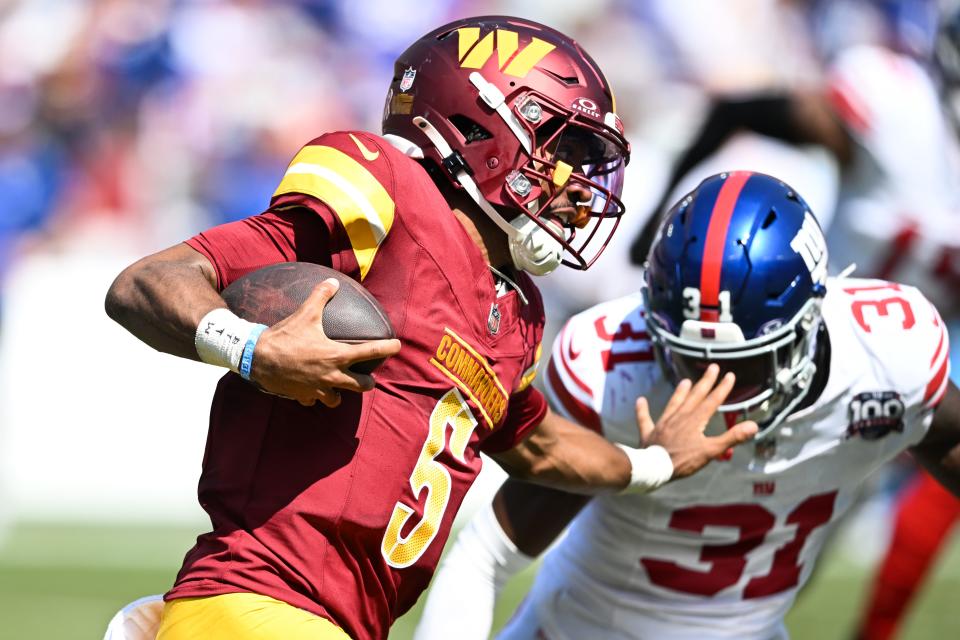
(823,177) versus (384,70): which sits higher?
(384,70)

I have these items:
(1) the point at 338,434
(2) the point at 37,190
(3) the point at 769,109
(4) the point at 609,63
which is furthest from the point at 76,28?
(1) the point at 338,434

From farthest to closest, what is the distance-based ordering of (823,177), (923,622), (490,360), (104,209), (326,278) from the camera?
(104,209), (823,177), (923,622), (490,360), (326,278)

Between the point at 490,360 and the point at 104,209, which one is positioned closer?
the point at 490,360

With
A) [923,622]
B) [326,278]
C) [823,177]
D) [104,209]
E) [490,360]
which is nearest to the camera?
[326,278]

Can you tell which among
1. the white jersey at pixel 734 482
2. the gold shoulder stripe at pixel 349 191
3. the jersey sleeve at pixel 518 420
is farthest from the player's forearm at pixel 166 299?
the white jersey at pixel 734 482

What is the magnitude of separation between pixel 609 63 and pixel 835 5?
122 centimetres

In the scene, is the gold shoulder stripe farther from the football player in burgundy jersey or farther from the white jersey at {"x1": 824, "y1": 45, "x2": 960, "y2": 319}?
the white jersey at {"x1": 824, "y1": 45, "x2": 960, "y2": 319}

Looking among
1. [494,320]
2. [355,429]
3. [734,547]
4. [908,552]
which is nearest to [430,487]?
[355,429]

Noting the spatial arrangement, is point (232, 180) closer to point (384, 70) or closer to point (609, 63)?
point (384, 70)

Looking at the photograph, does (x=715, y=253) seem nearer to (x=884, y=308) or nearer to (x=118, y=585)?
(x=884, y=308)

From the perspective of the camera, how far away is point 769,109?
6.89 metres

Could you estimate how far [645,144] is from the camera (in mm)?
6961

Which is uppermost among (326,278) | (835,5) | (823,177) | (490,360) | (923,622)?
(326,278)

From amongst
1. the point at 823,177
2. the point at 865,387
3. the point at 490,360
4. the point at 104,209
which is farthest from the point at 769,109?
the point at 490,360
